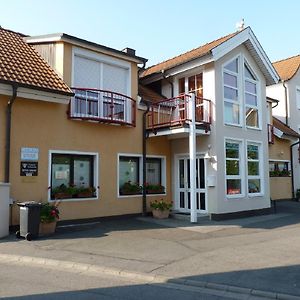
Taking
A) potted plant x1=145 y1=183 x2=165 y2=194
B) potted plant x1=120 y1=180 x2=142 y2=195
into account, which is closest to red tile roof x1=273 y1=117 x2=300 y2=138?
potted plant x1=145 y1=183 x2=165 y2=194

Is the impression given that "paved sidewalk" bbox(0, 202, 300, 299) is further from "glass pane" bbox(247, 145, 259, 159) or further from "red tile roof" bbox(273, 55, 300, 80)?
"red tile roof" bbox(273, 55, 300, 80)

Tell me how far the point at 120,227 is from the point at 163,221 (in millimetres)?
1954

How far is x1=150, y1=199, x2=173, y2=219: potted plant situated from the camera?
48.5ft

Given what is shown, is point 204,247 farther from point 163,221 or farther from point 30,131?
point 30,131

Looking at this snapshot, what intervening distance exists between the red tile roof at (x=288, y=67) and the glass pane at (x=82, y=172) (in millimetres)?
15602

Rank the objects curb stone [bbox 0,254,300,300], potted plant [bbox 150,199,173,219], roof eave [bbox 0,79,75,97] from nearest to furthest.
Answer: curb stone [bbox 0,254,300,300] → roof eave [bbox 0,79,75,97] → potted plant [bbox 150,199,173,219]

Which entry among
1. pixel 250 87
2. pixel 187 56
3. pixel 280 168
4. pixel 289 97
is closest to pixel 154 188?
pixel 187 56

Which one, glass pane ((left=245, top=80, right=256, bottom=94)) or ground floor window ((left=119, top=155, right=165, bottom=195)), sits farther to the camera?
glass pane ((left=245, top=80, right=256, bottom=94))

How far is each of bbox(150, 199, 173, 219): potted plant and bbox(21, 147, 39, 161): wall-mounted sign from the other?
4753 millimetres

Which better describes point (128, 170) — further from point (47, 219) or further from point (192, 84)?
point (47, 219)

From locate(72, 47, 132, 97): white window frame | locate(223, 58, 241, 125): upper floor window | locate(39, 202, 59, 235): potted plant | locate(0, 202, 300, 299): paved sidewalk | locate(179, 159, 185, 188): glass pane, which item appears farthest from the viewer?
locate(179, 159, 185, 188): glass pane

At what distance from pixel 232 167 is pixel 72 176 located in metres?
6.23

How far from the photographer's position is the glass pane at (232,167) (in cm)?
1553

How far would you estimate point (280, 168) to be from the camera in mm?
22484
